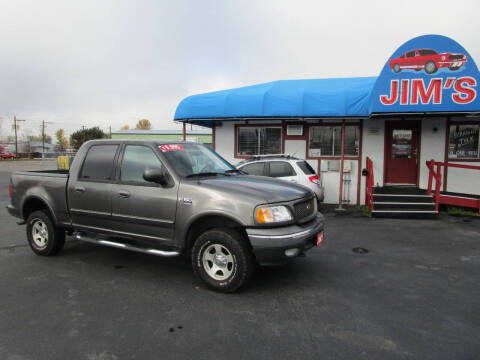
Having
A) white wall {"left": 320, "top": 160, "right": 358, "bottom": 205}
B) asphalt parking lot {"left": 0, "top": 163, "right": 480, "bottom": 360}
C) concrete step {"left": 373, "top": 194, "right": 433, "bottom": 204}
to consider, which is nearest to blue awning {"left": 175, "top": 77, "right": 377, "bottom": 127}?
white wall {"left": 320, "top": 160, "right": 358, "bottom": 205}

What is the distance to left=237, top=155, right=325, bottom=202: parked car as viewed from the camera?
870 cm

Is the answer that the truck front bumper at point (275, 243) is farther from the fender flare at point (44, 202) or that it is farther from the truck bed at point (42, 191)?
the fender flare at point (44, 202)

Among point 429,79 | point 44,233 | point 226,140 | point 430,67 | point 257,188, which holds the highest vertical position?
point 430,67

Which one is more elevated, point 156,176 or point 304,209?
point 156,176

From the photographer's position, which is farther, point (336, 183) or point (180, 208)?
point (336, 183)

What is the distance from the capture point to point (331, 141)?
11266 millimetres

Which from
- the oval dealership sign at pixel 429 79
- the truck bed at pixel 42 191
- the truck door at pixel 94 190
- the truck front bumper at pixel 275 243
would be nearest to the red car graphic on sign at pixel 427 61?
the oval dealership sign at pixel 429 79

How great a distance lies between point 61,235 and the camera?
5.51m

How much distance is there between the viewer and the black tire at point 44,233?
536 centimetres

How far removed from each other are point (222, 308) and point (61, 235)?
3.37 m

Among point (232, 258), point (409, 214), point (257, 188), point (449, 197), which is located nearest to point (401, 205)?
point (409, 214)

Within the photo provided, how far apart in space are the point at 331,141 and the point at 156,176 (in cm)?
838

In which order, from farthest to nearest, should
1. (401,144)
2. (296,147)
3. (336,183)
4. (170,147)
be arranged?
(296,147)
(336,183)
(401,144)
(170,147)

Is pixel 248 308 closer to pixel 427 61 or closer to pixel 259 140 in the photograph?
pixel 427 61
